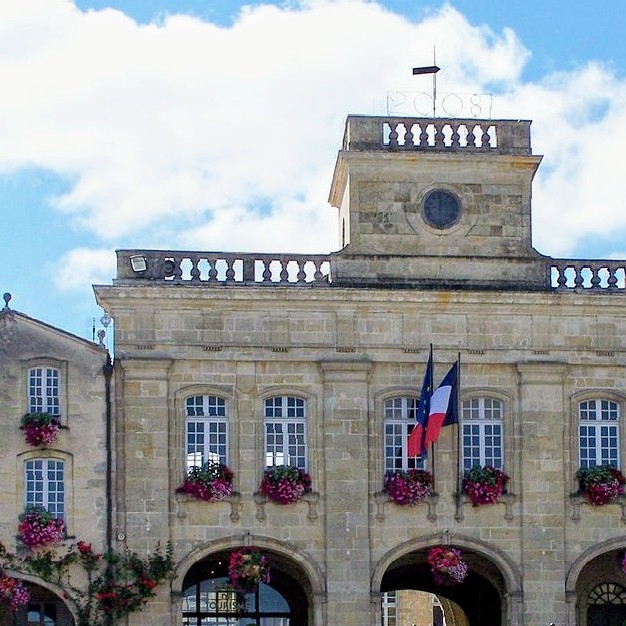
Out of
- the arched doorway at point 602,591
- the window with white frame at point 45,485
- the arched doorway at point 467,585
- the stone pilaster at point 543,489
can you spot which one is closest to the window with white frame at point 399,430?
the arched doorway at point 467,585

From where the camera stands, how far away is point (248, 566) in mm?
33656

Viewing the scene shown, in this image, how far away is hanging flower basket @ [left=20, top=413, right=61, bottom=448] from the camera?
33.2 meters

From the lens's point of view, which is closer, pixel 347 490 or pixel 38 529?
pixel 38 529

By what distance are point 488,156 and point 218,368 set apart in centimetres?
694

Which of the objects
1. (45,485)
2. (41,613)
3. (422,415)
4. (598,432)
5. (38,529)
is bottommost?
(41,613)

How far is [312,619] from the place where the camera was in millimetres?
34594

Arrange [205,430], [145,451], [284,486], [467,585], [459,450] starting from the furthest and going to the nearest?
[467,585], [459,450], [205,430], [145,451], [284,486]

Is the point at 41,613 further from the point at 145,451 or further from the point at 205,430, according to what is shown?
the point at 205,430

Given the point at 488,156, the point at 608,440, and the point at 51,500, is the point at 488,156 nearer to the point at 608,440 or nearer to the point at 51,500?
the point at 608,440

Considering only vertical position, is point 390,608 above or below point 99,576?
below

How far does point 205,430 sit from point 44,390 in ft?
10.3

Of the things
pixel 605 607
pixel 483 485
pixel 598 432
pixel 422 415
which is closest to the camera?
pixel 422 415

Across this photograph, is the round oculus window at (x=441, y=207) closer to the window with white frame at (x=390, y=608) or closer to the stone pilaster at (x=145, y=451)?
the stone pilaster at (x=145, y=451)

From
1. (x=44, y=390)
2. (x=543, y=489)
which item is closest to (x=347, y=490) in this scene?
(x=543, y=489)
